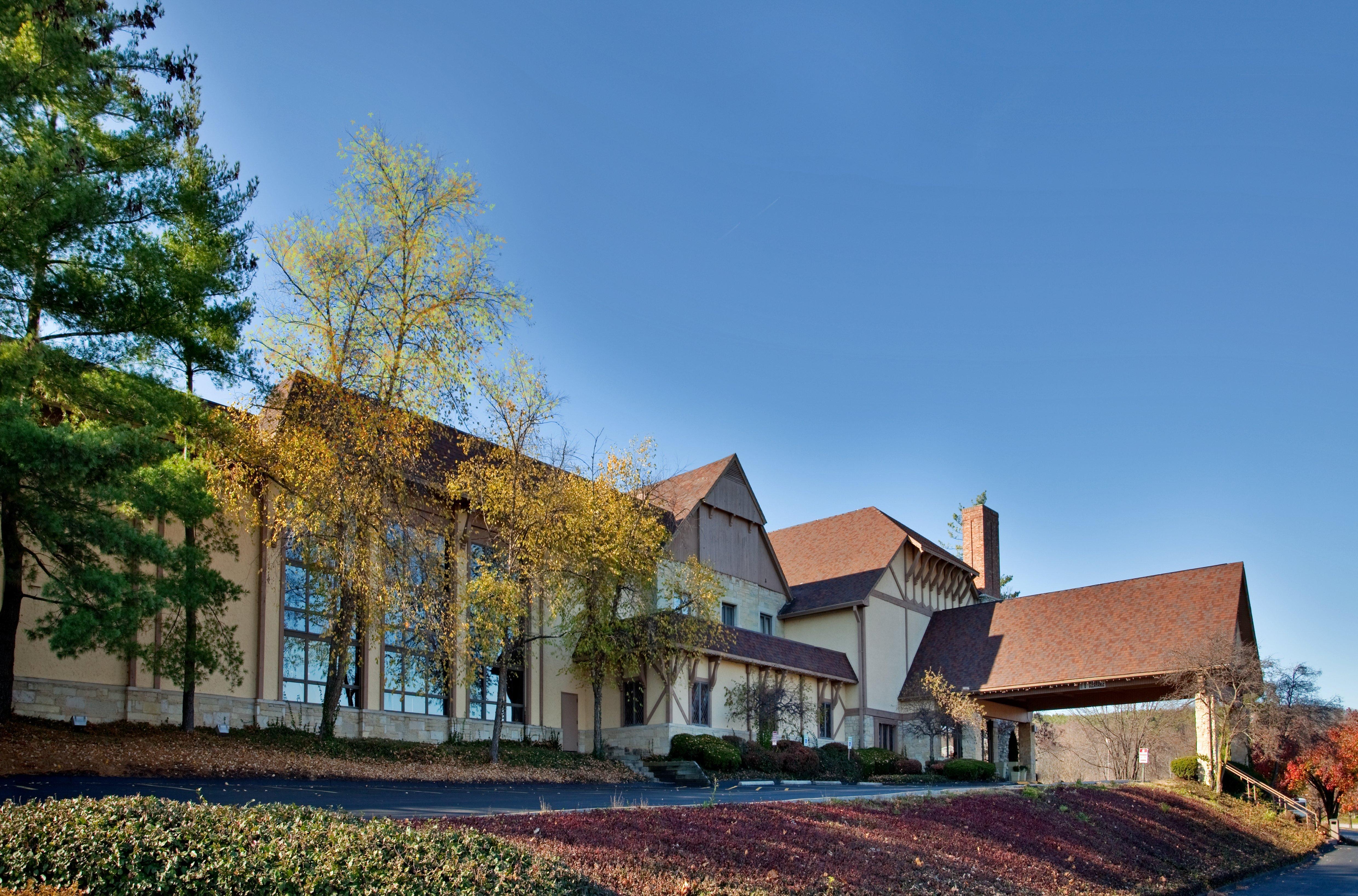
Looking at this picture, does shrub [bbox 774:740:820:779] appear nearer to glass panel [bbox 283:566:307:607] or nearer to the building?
the building

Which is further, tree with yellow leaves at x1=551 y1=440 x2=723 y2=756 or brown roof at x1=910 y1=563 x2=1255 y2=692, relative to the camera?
brown roof at x1=910 y1=563 x2=1255 y2=692

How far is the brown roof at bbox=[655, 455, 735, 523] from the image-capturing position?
104 ft

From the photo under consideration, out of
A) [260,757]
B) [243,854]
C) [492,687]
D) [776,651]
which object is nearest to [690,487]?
[776,651]

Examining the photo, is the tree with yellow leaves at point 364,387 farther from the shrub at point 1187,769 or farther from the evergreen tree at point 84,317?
the shrub at point 1187,769

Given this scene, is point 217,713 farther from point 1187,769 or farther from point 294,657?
point 1187,769

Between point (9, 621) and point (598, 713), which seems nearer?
point (9, 621)

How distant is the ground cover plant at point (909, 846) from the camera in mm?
10281

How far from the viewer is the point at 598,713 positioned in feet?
87.0

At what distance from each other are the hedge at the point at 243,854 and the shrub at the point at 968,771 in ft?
83.8

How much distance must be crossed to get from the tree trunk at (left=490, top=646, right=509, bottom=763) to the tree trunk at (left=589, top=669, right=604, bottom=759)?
2376 mm

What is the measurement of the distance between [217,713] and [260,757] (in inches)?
137

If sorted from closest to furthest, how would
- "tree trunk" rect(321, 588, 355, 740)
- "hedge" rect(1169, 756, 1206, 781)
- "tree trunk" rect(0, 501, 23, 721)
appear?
1. "tree trunk" rect(0, 501, 23, 721)
2. "tree trunk" rect(321, 588, 355, 740)
3. "hedge" rect(1169, 756, 1206, 781)

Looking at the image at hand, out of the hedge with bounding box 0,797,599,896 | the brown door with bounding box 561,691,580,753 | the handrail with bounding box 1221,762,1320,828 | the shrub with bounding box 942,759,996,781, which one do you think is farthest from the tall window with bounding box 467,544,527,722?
the handrail with bounding box 1221,762,1320,828

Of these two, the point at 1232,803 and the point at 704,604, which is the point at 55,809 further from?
the point at 1232,803
